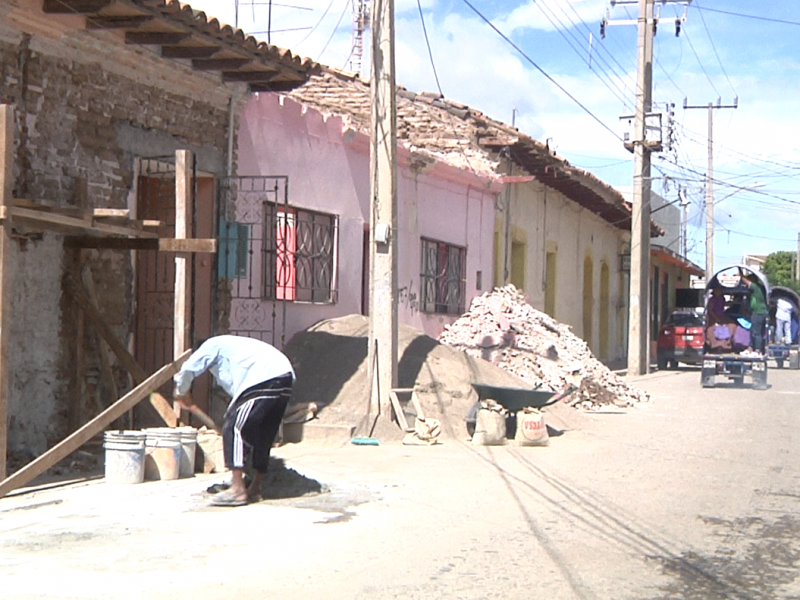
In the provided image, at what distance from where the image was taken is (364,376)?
13.9 m

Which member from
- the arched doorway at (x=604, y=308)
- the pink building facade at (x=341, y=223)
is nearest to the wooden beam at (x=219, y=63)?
the pink building facade at (x=341, y=223)

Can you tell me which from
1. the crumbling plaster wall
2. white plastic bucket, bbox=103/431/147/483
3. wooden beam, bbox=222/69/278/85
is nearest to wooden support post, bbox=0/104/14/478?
white plastic bucket, bbox=103/431/147/483

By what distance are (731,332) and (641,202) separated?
4825 mm

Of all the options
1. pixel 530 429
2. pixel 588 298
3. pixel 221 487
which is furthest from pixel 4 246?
pixel 588 298

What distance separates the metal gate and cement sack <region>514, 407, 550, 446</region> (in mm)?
3021

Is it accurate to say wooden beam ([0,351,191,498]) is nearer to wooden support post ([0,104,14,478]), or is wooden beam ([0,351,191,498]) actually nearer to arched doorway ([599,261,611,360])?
wooden support post ([0,104,14,478])

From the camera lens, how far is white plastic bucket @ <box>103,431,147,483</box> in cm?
938

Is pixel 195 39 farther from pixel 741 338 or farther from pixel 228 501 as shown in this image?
pixel 741 338

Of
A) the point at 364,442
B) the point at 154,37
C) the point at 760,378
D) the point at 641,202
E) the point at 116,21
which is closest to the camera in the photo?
the point at 116,21

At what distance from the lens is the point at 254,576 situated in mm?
6246

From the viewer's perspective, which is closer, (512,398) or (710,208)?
(512,398)

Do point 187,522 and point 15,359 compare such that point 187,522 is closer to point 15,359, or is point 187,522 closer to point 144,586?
point 144,586

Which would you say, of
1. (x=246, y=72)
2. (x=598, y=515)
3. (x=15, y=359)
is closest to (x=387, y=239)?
(x=246, y=72)

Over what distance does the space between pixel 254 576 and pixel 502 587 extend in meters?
1.35
